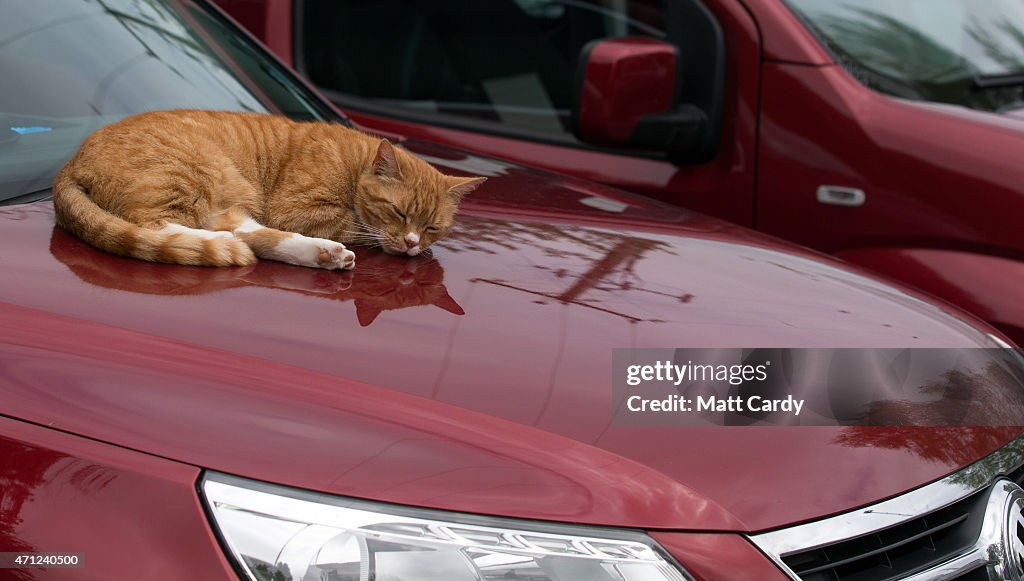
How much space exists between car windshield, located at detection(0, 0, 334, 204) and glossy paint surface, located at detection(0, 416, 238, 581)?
987 mm

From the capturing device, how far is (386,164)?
295 centimetres

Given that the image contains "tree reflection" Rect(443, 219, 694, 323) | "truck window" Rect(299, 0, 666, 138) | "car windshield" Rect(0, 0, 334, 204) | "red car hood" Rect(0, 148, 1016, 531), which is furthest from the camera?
"truck window" Rect(299, 0, 666, 138)

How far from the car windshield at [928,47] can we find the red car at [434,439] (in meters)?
1.52

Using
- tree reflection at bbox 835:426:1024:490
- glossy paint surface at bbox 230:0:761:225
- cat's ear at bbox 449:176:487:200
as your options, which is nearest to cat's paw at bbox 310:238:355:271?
cat's ear at bbox 449:176:487:200

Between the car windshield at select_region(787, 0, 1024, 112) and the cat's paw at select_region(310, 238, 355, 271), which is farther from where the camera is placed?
the car windshield at select_region(787, 0, 1024, 112)

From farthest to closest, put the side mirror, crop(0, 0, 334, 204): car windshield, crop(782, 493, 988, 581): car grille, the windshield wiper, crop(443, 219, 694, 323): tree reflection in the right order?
the windshield wiper < the side mirror < crop(0, 0, 334, 204): car windshield < crop(443, 219, 694, 323): tree reflection < crop(782, 493, 988, 581): car grille

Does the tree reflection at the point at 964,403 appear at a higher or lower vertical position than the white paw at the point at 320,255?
lower

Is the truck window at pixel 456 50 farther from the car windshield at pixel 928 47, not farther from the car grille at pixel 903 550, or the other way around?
the car grille at pixel 903 550

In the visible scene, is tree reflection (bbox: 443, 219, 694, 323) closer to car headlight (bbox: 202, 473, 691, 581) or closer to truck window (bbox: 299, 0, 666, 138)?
car headlight (bbox: 202, 473, 691, 581)

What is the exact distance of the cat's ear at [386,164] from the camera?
2.94m

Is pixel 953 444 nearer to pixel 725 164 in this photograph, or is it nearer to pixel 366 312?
pixel 366 312

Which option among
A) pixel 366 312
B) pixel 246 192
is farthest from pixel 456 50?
pixel 366 312

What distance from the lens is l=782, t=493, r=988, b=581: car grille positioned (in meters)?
1.74

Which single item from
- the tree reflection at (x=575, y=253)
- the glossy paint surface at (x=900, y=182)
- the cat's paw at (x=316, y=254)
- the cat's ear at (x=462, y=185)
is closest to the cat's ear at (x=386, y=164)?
the cat's ear at (x=462, y=185)
